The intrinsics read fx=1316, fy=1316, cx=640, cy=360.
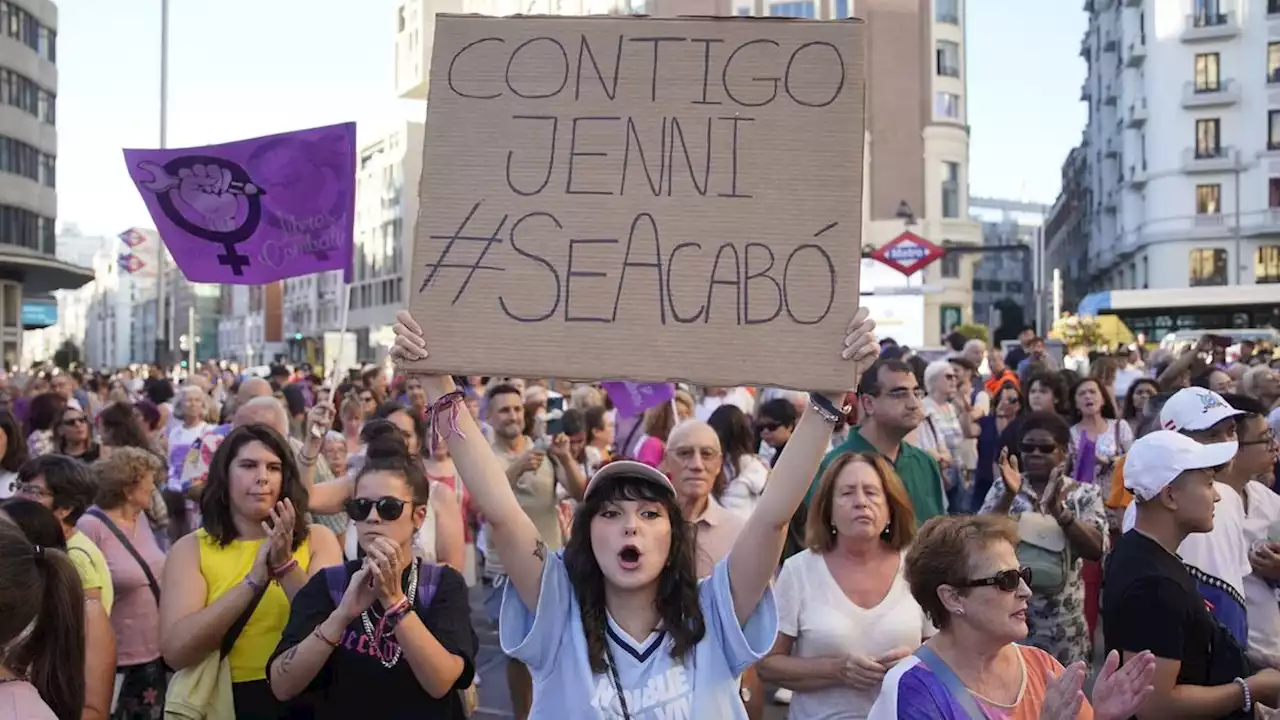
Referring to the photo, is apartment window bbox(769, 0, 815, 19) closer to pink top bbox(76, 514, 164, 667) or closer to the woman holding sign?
Answer: pink top bbox(76, 514, 164, 667)

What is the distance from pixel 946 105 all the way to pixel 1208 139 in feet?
48.9

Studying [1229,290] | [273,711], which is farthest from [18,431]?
[1229,290]

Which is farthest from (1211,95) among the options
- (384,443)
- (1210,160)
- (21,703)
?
(21,703)

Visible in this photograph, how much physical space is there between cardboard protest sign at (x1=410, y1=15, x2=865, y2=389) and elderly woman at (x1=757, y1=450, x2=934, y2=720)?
1.48m

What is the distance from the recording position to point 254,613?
4531 millimetres

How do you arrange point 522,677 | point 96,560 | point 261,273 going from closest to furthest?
1. point 96,560
2. point 522,677
3. point 261,273

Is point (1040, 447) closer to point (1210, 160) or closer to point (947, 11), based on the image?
point (947, 11)

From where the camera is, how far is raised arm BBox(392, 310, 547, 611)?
336cm

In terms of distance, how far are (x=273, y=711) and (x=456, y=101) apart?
7.43ft

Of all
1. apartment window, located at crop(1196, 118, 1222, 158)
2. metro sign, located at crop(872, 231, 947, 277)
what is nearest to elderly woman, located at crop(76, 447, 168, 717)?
metro sign, located at crop(872, 231, 947, 277)

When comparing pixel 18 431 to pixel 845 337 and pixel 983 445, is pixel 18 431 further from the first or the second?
pixel 983 445

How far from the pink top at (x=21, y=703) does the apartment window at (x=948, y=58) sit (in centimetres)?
5551

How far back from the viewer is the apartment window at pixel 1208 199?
61.0m

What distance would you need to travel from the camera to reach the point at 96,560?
196 inches
